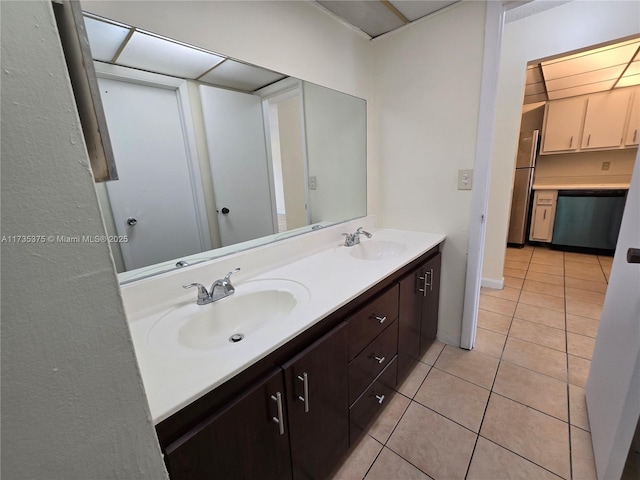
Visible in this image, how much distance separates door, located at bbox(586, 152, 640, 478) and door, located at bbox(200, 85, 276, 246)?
1.46 m

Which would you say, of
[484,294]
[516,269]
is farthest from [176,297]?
[516,269]

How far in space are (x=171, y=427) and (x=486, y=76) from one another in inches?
80.0

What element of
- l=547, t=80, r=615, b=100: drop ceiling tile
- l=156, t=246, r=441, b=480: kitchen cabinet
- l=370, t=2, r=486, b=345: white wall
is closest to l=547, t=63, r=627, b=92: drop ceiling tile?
l=547, t=80, r=615, b=100: drop ceiling tile

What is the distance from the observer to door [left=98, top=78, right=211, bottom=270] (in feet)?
2.97

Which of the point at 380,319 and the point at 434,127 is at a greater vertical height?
the point at 434,127

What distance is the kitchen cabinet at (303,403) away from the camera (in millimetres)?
616

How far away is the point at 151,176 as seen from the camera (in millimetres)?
998

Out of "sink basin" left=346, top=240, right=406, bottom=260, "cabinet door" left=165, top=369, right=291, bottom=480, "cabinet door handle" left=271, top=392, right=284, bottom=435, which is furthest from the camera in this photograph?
"sink basin" left=346, top=240, right=406, bottom=260

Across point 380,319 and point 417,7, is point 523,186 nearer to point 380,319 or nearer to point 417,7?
point 417,7

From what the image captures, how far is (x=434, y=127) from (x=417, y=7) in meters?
0.65

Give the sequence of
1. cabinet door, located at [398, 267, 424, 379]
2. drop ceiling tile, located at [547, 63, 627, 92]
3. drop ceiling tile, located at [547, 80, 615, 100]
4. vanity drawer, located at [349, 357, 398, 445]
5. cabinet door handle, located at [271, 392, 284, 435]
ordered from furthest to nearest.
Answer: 1. drop ceiling tile, located at [547, 80, 615, 100]
2. drop ceiling tile, located at [547, 63, 627, 92]
3. cabinet door, located at [398, 267, 424, 379]
4. vanity drawer, located at [349, 357, 398, 445]
5. cabinet door handle, located at [271, 392, 284, 435]

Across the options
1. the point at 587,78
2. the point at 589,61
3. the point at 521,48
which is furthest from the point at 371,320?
the point at 587,78

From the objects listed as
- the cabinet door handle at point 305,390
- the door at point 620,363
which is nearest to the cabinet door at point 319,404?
the cabinet door handle at point 305,390

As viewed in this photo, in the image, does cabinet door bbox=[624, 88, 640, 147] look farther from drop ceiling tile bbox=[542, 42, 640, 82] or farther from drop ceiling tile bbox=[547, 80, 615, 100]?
drop ceiling tile bbox=[542, 42, 640, 82]
